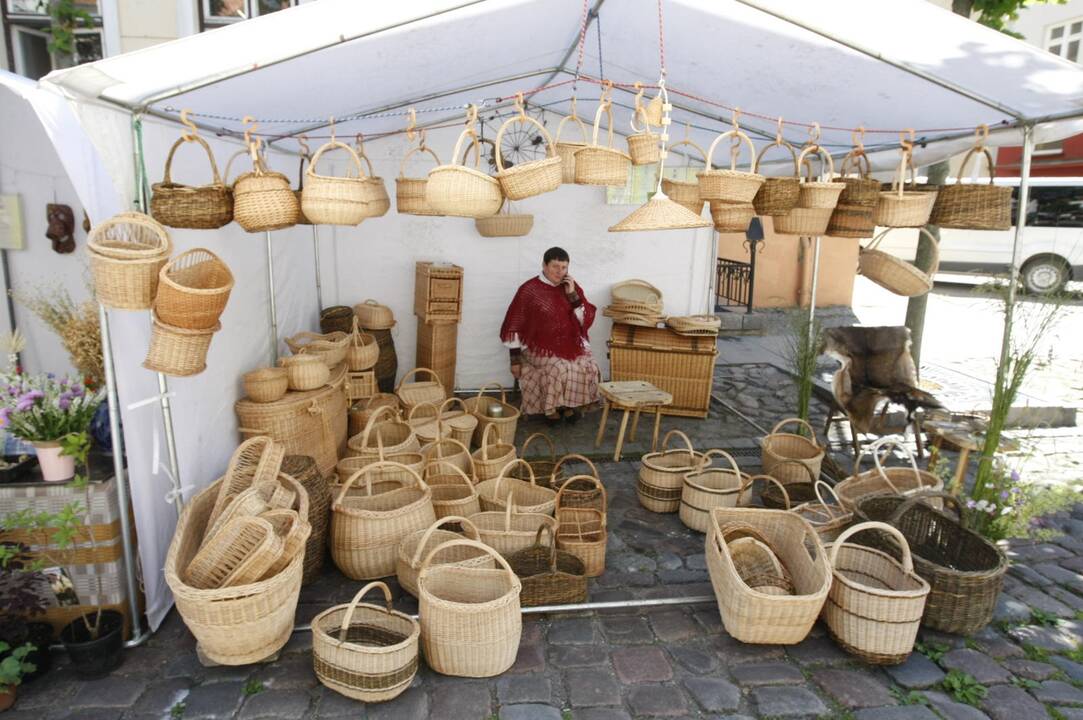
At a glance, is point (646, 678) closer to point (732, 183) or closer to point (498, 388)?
point (732, 183)

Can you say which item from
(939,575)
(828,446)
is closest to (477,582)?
(939,575)

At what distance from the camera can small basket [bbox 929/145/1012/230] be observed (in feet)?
12.1

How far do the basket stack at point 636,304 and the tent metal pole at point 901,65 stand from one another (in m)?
3.14

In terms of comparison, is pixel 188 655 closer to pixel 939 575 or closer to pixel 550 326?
pixel 939 575

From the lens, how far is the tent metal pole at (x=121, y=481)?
9.25 feet

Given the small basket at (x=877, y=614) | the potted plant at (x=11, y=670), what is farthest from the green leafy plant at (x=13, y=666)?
the small basket at (x=877, y=614)

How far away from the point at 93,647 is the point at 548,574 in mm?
1947

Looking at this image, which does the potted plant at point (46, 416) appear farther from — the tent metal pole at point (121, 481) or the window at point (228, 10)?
the window at point (228, 10)

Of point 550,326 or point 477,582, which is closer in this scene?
point 477,582

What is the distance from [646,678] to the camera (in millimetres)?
2889

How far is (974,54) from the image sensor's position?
3152 millimetres

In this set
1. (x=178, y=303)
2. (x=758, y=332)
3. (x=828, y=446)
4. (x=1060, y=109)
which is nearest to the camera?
(x=178, y=303)

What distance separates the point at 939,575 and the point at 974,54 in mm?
2419

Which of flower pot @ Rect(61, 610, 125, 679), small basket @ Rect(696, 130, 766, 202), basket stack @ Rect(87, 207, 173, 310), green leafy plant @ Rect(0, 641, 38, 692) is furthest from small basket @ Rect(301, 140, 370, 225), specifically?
green leafy plant @ Rect(0, 641, 38, 692)
